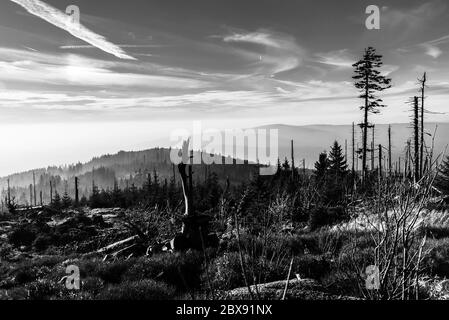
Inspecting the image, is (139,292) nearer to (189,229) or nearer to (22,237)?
(189,229)

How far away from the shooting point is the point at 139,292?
6.46 meters

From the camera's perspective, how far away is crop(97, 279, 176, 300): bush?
20.5 ft

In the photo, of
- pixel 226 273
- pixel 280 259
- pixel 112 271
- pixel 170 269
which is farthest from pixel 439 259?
pixel 112 271

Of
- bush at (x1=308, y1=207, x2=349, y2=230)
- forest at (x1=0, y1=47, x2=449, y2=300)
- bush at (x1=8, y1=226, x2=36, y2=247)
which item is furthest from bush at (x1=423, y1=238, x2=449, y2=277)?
bush at (x1=8, y1=226, x2=36, y2=247)

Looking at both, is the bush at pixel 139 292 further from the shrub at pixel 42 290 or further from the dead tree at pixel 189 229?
the dead tree at pixel 189 229

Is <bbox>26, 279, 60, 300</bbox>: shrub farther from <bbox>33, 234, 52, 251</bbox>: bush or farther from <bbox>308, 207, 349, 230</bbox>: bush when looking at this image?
<bbox>33, 234, 52, 251</bbox>: bush

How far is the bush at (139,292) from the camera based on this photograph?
20.5 feet

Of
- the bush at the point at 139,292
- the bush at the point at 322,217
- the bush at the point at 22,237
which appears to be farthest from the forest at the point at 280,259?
the bush at the point at 22,237

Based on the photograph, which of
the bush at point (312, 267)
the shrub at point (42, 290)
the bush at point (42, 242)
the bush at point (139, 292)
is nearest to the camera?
the bush at point (139, 292)

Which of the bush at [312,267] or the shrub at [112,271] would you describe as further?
the shrub at [112,271]
